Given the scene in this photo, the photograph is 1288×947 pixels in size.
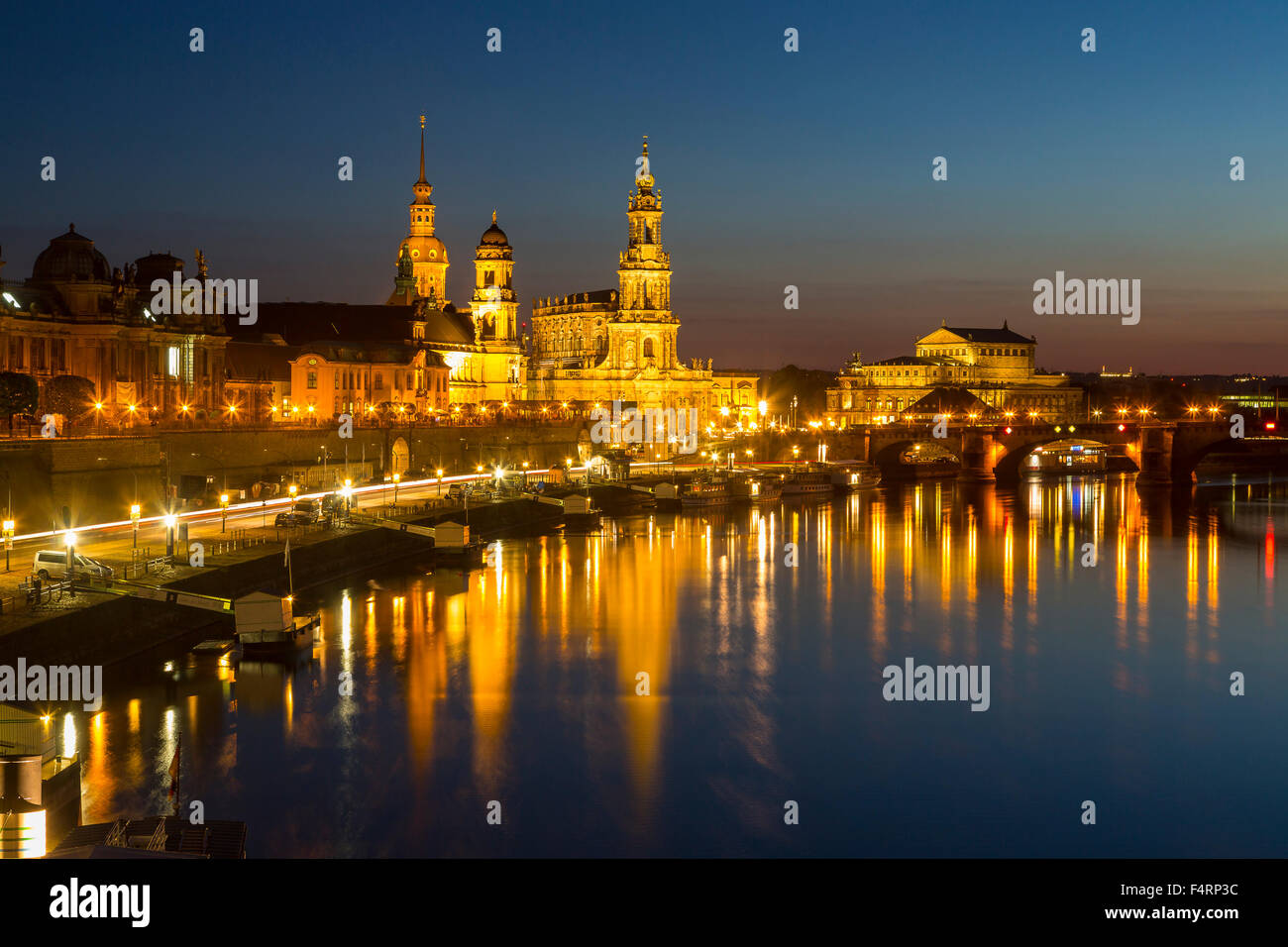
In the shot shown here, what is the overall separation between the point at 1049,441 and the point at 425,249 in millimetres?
60726

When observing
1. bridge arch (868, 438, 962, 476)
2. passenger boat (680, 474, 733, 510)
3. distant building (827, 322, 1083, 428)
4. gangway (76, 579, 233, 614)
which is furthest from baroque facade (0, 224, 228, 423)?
distant building (827, 322, 1083, 428)

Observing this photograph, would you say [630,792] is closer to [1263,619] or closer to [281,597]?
[281,597]

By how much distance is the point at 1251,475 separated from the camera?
357ft

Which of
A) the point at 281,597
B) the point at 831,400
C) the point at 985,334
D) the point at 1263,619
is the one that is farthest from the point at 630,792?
the point at 985,334

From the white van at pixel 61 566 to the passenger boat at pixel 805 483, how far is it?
2496 inches

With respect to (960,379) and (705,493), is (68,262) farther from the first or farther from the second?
(960,379)

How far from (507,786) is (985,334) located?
164570 mm

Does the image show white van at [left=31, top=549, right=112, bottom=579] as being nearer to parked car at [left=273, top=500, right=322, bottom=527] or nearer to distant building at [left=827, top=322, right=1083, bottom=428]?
parked car at [left=273, top=500, right=322, bottom=527]

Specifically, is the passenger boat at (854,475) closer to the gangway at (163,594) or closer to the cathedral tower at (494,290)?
the cathedral tower at (494,290)

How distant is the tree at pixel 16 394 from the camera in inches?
1773

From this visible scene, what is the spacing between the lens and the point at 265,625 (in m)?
31.4

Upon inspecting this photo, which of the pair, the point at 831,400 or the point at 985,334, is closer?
the point at 831,400

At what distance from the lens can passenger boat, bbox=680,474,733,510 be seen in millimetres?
78688

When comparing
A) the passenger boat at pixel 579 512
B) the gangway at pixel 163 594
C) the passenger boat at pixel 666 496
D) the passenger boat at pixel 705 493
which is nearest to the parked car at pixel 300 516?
the gangway at pixel 163 594
